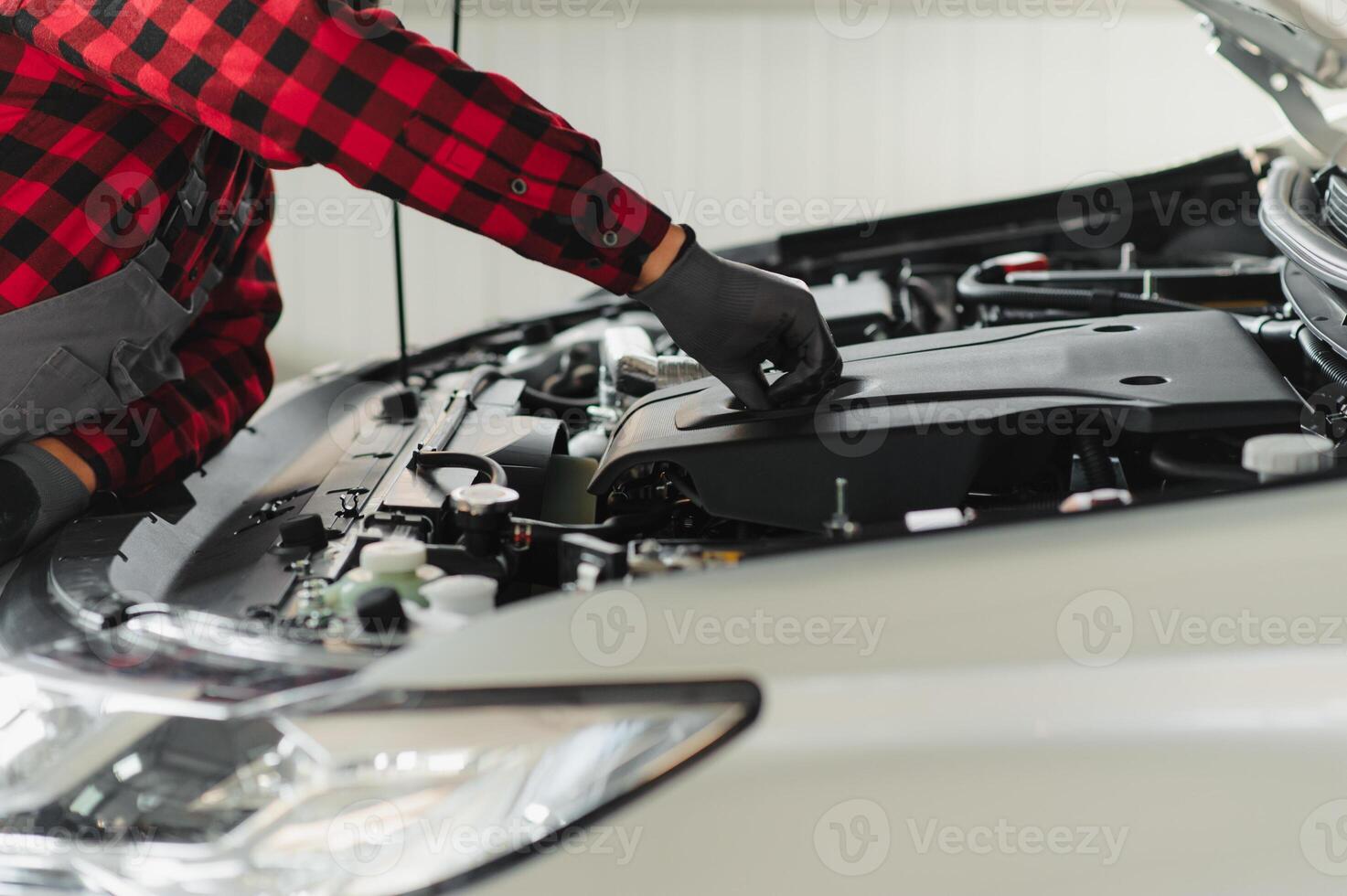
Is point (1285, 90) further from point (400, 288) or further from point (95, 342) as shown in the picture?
point (95, 342)

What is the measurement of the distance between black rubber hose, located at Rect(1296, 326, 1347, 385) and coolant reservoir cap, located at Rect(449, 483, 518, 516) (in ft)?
2.67

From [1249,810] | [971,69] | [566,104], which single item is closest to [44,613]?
[1249,810]

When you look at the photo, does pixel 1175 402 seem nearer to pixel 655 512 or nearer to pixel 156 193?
pixel 655 512

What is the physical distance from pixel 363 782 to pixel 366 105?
0.53m

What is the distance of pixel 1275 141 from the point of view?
183 centimetres

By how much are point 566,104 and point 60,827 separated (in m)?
4.21

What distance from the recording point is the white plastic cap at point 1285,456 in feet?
2.53

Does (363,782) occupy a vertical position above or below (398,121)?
below

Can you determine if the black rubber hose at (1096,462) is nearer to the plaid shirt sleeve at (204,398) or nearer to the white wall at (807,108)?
the plaid shirt sleeve at (204,398)

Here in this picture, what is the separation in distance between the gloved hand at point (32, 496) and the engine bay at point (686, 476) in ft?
0.11

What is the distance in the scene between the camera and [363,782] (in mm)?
660

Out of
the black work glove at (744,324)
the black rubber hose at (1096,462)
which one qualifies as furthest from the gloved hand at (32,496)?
the black rubber hose at (1096,462)

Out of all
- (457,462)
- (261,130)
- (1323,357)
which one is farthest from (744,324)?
(1323,357)

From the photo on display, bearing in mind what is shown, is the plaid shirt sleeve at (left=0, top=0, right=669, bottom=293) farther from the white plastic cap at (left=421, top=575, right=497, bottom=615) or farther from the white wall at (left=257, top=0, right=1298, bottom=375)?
the white wall at (left=257, top=0, right=1298, bottom=375)
